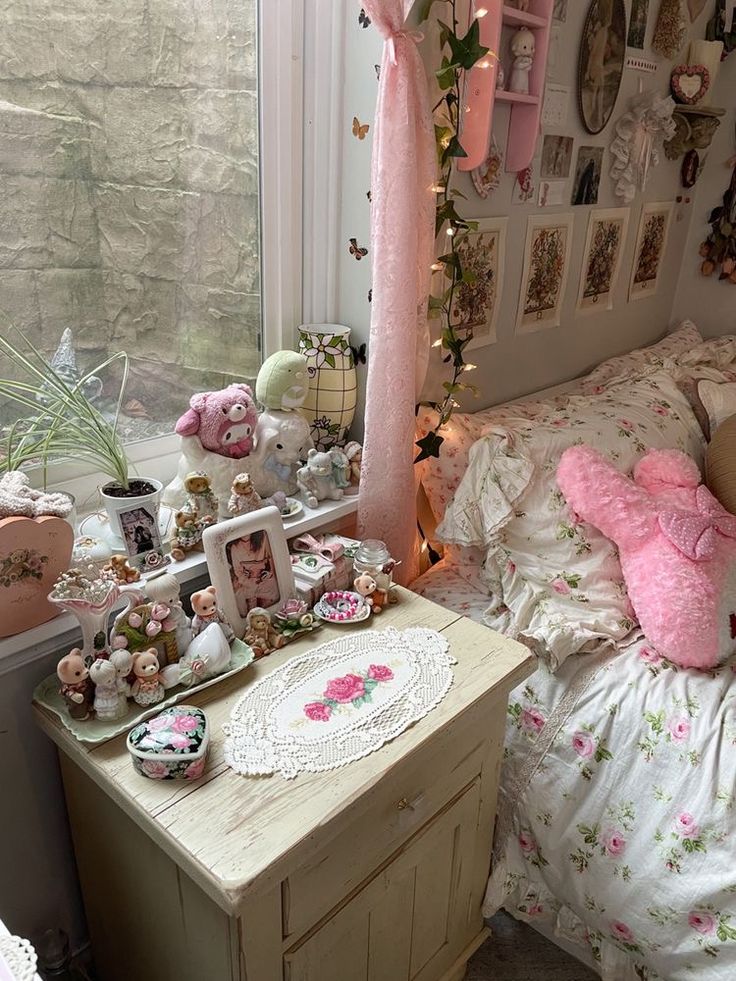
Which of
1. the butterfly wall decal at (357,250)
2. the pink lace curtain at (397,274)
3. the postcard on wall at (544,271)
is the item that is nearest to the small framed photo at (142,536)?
the pink lace curtain at (397,274)

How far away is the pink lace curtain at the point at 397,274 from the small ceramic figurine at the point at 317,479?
7 centimetres

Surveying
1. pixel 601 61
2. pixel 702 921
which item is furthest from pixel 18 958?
pixel 601 61

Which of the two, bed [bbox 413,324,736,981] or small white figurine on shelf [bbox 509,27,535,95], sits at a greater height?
small white figurine on shelf [bbox 509,27,535,95]

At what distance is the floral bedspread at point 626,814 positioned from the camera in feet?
3.99

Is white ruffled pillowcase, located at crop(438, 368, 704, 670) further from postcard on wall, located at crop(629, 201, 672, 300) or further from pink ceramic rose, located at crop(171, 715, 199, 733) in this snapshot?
postcard on wall, located at crop(629, 201, 672, 300)

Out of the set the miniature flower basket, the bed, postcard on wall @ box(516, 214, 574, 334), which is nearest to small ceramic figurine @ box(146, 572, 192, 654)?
the miniature flower basket

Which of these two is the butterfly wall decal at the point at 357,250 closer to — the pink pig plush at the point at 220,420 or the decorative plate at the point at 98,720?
the pink pig plush at the point at 220,420

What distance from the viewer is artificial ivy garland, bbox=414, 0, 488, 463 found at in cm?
130

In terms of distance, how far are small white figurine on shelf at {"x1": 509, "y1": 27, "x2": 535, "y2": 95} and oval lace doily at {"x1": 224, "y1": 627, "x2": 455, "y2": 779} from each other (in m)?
1.17

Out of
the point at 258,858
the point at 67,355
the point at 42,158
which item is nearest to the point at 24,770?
the point at 258,858

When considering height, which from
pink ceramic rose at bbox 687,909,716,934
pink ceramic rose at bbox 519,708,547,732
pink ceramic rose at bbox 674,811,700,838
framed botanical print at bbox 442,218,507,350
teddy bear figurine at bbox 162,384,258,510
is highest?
framed botanical print at bbox 442,218,507,350

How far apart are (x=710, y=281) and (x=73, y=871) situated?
2.59m

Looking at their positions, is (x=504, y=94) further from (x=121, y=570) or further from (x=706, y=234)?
(x=706, y=234)

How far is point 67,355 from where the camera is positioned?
1.26 m
